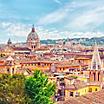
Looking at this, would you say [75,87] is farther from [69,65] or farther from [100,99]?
[69,65]

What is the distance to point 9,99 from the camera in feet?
73.5

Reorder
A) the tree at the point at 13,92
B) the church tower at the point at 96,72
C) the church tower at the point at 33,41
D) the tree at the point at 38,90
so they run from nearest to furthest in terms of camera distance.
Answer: the tree at the point at 13,92, the tree at the point at 38,90, the church tower at the point at 96,72, the church tower at the point at 33,41

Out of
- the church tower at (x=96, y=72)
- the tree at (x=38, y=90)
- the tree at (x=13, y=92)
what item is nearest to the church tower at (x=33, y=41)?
the church tower at (x=96, y=72)

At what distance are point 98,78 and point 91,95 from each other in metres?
26.2

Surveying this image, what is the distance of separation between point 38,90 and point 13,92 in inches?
45.8

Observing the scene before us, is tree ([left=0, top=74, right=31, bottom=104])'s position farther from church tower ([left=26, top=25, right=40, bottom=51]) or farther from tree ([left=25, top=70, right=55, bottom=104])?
church tower ([left=26, top=25, right=40, bottom=51])

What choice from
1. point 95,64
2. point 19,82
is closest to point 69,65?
point 95,64

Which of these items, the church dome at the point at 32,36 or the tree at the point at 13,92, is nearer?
the tree at the point at 13,92

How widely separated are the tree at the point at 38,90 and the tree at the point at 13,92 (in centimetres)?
29

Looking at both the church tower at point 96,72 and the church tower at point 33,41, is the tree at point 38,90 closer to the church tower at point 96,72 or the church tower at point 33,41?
the church tower at point 96,72

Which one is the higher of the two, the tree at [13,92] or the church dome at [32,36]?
the church dome at [32,36]

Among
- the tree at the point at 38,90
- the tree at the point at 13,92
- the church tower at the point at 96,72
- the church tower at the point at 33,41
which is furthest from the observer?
the church tower at the point at 33,41

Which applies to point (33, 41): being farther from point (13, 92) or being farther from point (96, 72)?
point (13, 92)

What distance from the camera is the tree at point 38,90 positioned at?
22.5 metres
